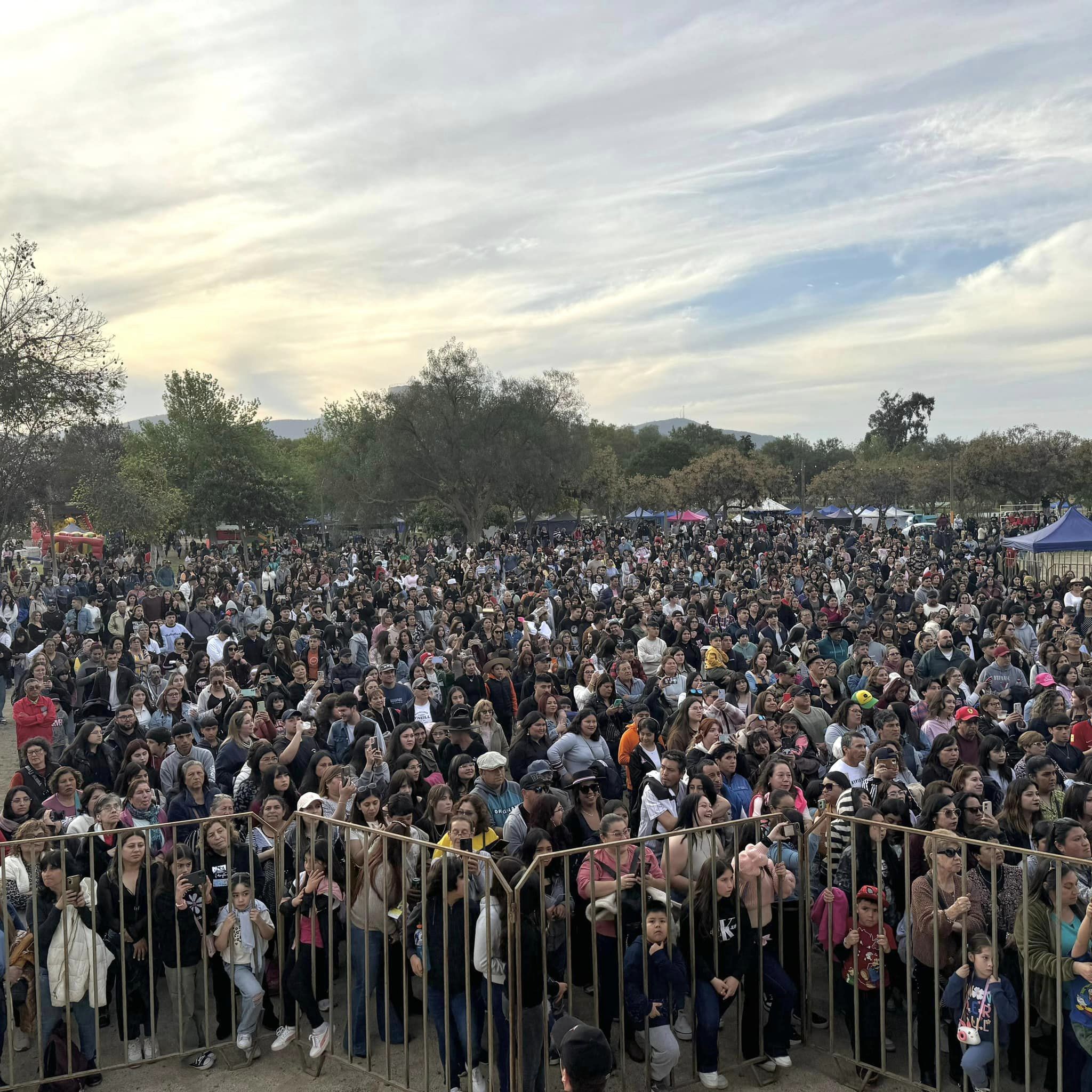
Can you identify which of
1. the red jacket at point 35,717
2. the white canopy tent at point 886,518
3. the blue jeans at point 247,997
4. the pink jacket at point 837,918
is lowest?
the blue jeans at point 247,997

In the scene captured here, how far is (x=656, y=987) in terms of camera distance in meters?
4.91

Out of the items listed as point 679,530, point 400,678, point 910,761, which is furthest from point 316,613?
point 679,530

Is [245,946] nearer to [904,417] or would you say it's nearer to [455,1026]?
[455,1026]

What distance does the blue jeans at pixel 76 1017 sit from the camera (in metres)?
5.24

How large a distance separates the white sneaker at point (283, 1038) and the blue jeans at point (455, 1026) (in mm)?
1089

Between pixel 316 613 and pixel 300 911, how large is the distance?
1012 cm

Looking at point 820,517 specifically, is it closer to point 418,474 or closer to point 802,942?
point 418,474

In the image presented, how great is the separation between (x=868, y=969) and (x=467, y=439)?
122ft

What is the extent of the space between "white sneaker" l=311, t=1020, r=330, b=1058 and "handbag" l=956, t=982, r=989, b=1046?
3136 mm

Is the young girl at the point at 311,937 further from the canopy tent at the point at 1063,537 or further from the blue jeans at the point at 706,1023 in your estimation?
the canopy tent at the point at 1063,537

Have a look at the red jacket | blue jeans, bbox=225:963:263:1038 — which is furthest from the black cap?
the red jacket

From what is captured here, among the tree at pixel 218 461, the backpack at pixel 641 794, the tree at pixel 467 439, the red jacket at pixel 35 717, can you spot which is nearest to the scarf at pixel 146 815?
the backpack at pixel 641 794

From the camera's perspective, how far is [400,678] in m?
11.7

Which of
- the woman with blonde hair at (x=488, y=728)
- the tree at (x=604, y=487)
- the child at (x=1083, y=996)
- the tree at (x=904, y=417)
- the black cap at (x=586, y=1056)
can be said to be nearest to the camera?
the black cap at (x=586, y=1056)
